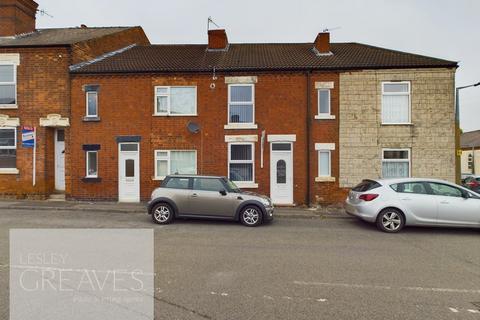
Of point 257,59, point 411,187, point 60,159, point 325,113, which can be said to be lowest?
point 411,187

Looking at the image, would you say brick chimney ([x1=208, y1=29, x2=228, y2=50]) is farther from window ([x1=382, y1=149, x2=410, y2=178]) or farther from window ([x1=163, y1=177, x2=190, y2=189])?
window ([x1=382, y1=149, x2=410, y2=178])

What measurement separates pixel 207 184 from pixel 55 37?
1269 centimetres

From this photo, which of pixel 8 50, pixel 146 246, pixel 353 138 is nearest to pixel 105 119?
pixel 8 50

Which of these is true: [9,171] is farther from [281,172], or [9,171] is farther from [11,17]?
[281,172]

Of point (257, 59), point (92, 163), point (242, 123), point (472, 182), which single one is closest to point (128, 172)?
point (92, 163)

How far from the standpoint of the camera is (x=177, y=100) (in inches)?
526

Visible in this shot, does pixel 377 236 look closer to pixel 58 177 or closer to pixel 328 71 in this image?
pixel 328 71

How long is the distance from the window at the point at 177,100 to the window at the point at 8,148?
6347 millimetres

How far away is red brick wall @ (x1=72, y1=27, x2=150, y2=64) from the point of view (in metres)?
13.8

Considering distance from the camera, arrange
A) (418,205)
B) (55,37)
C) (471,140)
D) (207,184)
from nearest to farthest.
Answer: (418,205) → (207,184) → (55,37) → (471,140)

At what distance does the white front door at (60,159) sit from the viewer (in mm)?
13945

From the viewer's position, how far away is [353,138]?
12789 mm
